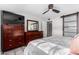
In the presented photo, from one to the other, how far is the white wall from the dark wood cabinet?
0.27 metres

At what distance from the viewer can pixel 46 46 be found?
717mm

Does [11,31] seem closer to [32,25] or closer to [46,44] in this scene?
[32,25]

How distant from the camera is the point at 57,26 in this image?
2.61ft

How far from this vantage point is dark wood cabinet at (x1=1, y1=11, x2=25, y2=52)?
0.73 metres

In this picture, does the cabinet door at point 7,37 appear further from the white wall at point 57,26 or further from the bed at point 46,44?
the white wall at point 57,26

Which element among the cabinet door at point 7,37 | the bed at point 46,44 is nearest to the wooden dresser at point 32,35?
the bed at point 46,44

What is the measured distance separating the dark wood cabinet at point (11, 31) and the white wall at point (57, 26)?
266 mm

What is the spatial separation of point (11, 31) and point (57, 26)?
0.39 metres

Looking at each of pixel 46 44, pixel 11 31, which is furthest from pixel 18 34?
pixel 46 44

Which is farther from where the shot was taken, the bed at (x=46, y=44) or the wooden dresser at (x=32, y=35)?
the wooden dresser at (x=32, y=35)

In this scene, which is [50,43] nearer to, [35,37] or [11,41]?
[35,37]

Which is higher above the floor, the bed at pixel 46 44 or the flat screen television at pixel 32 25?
the flat screen television at pixel 32 25

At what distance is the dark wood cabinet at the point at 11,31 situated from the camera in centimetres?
73

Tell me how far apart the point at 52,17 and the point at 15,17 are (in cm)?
30
